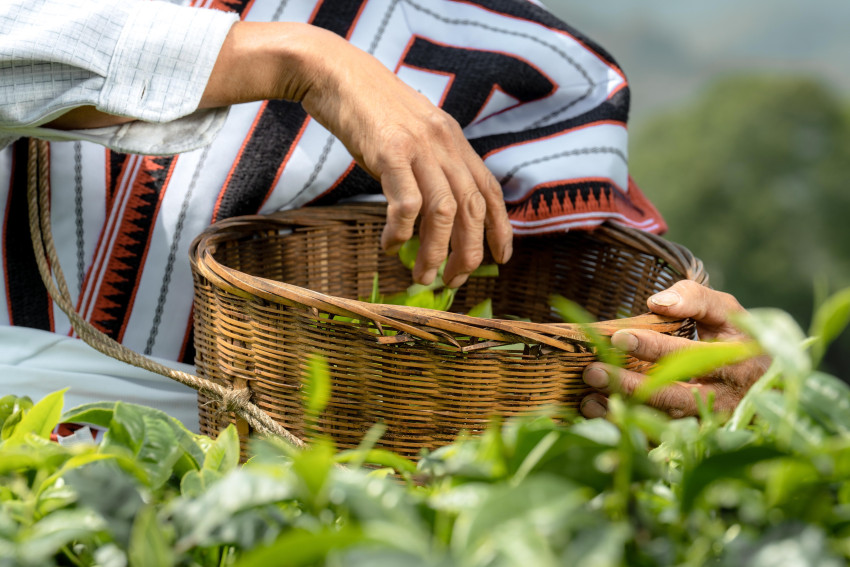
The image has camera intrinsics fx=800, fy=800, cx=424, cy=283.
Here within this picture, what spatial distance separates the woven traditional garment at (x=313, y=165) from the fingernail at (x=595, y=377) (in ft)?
0.92

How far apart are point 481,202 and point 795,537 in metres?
0.50

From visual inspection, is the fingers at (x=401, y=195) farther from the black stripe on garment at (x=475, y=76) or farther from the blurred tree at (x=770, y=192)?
the blurred tree at (x=770, y=192)

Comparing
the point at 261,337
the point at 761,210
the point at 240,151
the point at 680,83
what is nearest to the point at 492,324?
the point at 261,337

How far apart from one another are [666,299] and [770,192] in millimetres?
7532

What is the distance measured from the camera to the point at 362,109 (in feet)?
2.06

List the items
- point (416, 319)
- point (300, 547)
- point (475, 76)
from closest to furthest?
1. point (300, 547)
2. point (416, 319)
3. point (475, 76)

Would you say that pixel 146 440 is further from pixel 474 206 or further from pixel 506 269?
pixel 506 269

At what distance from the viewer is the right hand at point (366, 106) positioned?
0.61m

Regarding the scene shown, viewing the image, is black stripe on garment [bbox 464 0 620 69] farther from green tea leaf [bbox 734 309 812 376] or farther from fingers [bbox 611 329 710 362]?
green tea leaf [bbox 734 309 812 376]

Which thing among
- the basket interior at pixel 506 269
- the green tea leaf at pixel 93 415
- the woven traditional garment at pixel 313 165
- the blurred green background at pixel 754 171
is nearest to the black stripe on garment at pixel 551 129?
the woven traditional garment at pixel 313 165

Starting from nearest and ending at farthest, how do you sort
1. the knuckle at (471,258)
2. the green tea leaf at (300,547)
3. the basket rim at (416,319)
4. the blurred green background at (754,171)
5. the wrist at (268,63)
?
the green tea leaf at (300,547), the basket rim at (416,319), the wrist at (268,63), the knuckle at (471,258), the blurred green background at (754,171)

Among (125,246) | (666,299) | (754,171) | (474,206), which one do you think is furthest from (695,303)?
(754,171)

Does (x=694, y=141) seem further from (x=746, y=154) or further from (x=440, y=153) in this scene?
(x=440, y=153)

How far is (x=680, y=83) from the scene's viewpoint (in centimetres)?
880
